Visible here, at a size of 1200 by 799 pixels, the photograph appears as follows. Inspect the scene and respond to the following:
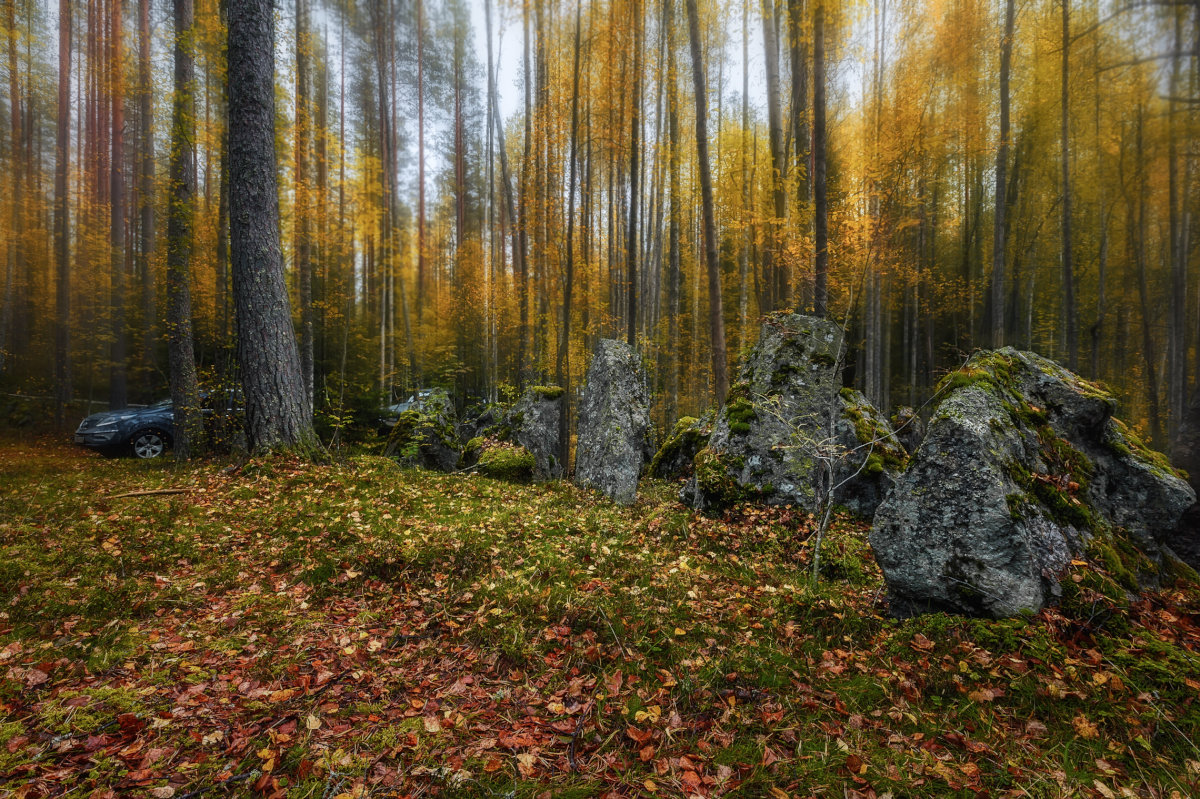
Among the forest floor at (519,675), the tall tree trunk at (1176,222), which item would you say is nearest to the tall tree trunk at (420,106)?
the forest floor at (519,675)

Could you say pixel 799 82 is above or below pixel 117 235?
above

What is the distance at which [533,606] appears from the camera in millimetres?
2797

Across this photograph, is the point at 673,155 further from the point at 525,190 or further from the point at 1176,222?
the point at 1176,222

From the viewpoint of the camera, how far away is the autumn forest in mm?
8453

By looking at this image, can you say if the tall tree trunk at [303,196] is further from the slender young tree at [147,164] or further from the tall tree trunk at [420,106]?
the tall tree trunk at [420,106]

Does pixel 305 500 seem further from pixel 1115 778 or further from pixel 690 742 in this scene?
pixel 1115 778

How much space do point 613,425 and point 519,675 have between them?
495 cm

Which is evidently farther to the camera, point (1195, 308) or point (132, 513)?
point (1195, 308)

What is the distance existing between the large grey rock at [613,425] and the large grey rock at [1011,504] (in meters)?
3.87

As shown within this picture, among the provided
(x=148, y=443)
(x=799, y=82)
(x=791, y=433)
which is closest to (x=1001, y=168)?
Result: (x=799, y=82)

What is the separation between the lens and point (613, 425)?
23.2 feet

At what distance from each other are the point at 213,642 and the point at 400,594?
0.94 metres

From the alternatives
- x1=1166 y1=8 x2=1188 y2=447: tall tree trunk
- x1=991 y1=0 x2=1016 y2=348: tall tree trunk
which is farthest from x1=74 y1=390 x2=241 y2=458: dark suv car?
x1=991 y1=0 x2=1016 y2=348: tall tree trunk

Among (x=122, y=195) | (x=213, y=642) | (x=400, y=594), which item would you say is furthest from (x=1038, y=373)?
(x=122, y=195)
